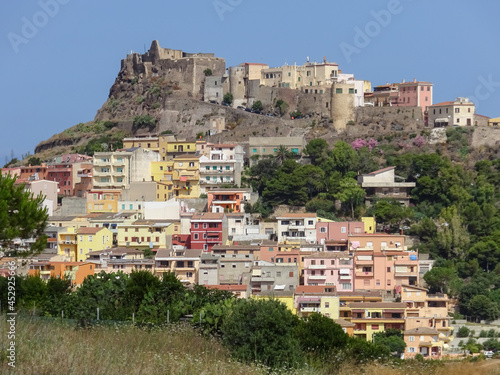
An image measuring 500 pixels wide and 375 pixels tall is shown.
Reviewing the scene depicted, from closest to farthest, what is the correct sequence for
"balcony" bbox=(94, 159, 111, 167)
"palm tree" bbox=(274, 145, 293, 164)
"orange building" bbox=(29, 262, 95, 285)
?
"orange building" bbox=(29, 262, 95, 285) < "balcony" bbox=(94, 159, 111, 167) < "palm tree" bbox=(274, 145, 293, 164)

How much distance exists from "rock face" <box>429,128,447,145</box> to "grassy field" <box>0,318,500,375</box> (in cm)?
3648

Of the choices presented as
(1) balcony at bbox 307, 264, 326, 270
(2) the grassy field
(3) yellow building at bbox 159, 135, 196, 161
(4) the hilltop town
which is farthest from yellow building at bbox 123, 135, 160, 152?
(2) the grassy field

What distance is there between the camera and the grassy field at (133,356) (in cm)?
1371

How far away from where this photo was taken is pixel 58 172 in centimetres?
5244

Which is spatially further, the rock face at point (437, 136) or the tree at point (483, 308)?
the rock face at point (437, 136)

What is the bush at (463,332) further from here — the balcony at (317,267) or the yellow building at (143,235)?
the yellow building at (143,235)

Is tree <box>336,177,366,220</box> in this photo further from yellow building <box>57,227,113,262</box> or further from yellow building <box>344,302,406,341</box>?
yellow building <box>344,302,406,341</box>

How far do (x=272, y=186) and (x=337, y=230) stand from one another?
585 centimetres

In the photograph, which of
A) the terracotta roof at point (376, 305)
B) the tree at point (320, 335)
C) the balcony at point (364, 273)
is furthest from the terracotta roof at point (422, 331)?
the tree at point (320, 335)

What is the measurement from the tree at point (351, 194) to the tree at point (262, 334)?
91.3 feet

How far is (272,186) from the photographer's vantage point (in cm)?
4903

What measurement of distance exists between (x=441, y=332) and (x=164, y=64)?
105ft

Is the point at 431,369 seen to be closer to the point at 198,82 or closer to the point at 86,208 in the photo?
the point at 86,208

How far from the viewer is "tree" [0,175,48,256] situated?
1997cm
